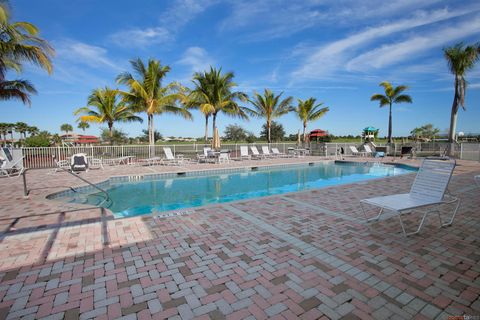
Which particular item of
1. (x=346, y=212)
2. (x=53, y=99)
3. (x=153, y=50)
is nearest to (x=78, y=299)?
(x=346, y=212)

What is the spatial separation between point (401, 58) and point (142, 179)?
18941 mm

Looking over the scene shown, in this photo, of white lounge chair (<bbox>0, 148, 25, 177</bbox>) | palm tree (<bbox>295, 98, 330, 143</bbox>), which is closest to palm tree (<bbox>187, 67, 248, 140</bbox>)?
palm tree (<bbox>295, 98, 330, 143</bbox>)

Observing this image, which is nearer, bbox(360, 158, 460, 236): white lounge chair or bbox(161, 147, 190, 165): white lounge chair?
bbox(360, 158, 460, 236): white lounge chair

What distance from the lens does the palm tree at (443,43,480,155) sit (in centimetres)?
1583

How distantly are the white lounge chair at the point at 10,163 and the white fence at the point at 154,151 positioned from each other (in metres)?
1.31

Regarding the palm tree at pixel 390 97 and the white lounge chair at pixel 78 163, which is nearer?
the white lounge chair at pixel 78 163

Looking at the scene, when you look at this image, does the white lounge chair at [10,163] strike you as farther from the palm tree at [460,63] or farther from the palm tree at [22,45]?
the palm tree at [460,63]

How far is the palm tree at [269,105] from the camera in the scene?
20922mm

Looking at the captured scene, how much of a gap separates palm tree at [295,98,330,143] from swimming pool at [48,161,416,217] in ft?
34.5

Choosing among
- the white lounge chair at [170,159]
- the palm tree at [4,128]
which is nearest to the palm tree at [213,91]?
the white lounge chair at [170,159]

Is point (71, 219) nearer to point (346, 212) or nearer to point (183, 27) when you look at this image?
point (346, 212)

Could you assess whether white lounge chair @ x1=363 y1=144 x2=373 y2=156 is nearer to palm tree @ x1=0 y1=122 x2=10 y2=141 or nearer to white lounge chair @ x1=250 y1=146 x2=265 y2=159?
white lounge chair @ x1=250 y1=146 x2=265 y2=159

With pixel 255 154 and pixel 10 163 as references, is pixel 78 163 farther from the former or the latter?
pixel 255 154

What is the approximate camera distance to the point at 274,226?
3928mm
